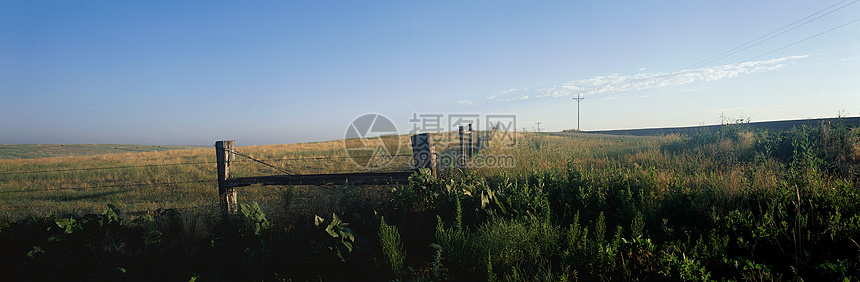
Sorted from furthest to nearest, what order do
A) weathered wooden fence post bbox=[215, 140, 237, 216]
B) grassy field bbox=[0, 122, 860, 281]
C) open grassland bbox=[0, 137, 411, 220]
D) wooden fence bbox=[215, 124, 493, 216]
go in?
open grassland bbox=[0, 137, 411, 220] → weathered wooden fence post bbox=[215, 140, 237, 216] → wooden fence bbox=[215, 124, 493, 216] → grassy field bbox=[0, 122, 860, 281]

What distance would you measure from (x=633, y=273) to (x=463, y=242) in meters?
1.78

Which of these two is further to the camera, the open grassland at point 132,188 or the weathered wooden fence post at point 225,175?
the open grassland at point 132,188

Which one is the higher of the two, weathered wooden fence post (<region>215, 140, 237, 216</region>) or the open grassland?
weathered wooden fence post (<region>215, 140, 237, 216</region>)

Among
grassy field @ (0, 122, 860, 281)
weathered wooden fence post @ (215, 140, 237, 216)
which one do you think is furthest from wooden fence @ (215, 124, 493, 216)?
grassy field @ (0, 122, 860, 281)

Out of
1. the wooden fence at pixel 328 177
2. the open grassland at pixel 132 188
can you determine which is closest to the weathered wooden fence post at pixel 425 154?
the wooden fence at pixel 328 177

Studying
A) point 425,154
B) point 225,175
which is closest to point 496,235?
point 425,154

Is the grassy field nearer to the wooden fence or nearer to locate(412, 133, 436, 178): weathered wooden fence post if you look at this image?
the wooden fence

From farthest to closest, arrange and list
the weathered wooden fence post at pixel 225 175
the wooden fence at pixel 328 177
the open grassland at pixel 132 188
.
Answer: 1. the open grassland at pixel 132 188
2. the weathered wooden fence post at pixel 225 175
3. the wooden fence at pixel 328 177

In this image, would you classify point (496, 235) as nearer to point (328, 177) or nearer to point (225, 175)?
point (328, 177)

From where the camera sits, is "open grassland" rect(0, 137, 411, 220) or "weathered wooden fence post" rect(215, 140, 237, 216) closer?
"weathered wooden fence post" rect(215, 140, 237, 216)

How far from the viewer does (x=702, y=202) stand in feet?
18.0

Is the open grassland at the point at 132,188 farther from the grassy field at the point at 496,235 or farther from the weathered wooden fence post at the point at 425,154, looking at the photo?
the weathered wooden fence post at the point at 425,154

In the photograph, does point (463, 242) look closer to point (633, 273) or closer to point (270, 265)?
point (633, 273)

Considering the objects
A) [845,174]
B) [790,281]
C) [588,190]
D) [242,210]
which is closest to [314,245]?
[242,210]
